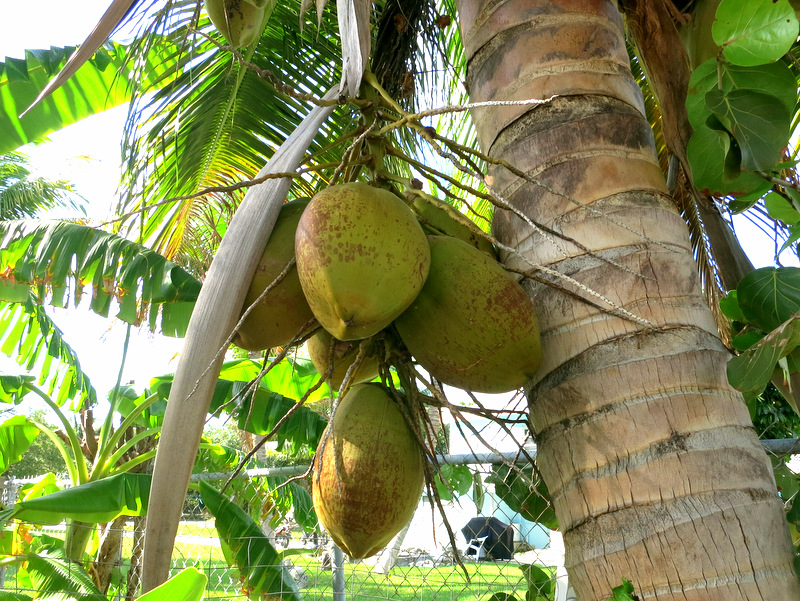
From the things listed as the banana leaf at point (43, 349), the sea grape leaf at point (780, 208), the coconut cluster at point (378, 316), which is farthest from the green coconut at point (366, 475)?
the banana leaf at point (43, 349)

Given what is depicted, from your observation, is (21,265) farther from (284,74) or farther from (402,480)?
(402,480)

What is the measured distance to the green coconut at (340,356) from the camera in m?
1.10

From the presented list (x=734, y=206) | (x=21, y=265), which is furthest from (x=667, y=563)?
(x=21, y=265)

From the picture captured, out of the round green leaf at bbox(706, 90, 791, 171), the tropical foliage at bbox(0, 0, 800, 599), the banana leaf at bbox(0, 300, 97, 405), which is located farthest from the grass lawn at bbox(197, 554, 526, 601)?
the banana leaf at bbox(0, 300, 97, 405)

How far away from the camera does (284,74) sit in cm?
336

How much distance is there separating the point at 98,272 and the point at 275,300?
3206 mm

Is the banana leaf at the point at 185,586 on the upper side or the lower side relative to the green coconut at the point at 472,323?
lower

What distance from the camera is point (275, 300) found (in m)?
0.99

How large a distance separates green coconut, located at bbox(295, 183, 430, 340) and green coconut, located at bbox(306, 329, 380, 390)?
0.20 m

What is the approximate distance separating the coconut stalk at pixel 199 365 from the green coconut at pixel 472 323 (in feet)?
0.84

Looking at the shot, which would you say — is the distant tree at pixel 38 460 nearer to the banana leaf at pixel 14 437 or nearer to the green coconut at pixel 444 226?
the banana leaf at pixel 14 437

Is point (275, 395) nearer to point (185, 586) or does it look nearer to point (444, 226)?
point (185, 586)

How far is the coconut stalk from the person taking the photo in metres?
0.86

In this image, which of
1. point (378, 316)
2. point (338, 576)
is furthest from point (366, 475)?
point (338, 576)
